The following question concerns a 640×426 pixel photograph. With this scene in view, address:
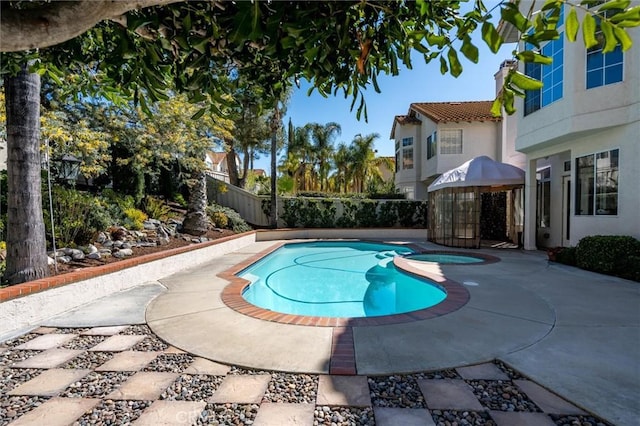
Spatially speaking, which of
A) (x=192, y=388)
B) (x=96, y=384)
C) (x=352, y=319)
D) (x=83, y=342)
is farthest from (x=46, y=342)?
(x=352, y=319)

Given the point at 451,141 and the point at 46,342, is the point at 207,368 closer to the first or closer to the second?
the point at 46,342

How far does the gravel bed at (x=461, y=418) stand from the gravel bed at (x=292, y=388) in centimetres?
109

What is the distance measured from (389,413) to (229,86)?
343 cm

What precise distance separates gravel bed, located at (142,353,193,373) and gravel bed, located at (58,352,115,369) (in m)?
0.61

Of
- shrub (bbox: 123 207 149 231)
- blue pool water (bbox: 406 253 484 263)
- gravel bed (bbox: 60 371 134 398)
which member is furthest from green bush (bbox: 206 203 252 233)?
gravel bed (bbox: 60 371 134 398)

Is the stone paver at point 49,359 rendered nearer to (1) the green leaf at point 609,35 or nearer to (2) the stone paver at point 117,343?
(2) the stone paver at point 117,343

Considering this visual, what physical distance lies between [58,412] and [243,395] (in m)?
1.59

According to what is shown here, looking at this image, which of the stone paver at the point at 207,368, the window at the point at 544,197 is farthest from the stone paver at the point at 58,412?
the window at the point at 544,197

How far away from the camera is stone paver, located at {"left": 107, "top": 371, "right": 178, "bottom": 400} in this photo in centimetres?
287

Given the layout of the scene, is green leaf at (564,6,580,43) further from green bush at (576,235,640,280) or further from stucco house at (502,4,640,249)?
stucco house at (502,4,640,249)

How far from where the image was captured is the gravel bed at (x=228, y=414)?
8.31 feet

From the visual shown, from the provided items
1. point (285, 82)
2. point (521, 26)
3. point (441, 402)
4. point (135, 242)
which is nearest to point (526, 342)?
point (441, 402)

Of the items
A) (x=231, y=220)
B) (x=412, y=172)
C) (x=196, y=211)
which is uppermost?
(x=412, y=172)

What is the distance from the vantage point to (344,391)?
292 centimetres
